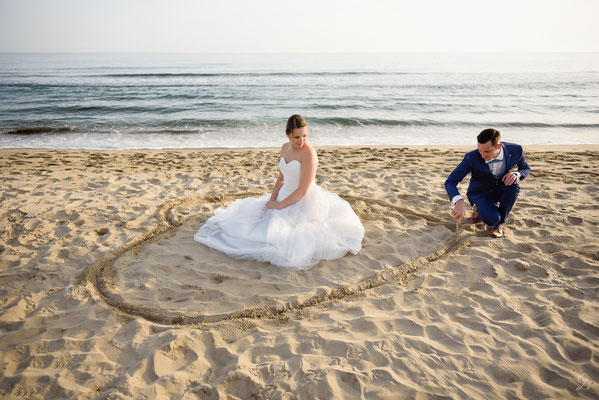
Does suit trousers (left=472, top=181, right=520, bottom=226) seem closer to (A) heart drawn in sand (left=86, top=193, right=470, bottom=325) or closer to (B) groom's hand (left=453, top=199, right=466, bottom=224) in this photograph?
(A) heart drawn in sand (left=86, top=193, right=470, bottom=325)

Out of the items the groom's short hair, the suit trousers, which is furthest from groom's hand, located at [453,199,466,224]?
the groom's short hair

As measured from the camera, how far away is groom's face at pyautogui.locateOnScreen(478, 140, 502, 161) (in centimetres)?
420

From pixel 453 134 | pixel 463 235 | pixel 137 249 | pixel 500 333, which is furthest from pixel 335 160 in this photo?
pixel 453 134

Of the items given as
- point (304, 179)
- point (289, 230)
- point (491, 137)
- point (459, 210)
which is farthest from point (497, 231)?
point (289, 230)

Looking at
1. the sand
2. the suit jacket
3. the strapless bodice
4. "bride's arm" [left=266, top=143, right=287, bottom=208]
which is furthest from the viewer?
"bride's arm" [left=266, top=143, right=287, bottom=208]

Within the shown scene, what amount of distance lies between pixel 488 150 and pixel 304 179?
238 centimetres

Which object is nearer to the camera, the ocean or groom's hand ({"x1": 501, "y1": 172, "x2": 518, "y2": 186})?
groom's hand ({"x1": 501, "y1": 172, "x2": 518, "y2": 186})

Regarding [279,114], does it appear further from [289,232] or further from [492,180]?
[289,232]

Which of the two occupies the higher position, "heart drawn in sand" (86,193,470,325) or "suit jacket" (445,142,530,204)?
"suit jacket" (445,142,530,204)

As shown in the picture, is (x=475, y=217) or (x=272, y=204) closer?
(x=272, y=204)

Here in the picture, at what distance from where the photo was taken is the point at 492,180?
4.60 meters

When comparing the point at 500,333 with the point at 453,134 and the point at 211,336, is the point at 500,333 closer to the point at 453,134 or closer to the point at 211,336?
the point at 211,336

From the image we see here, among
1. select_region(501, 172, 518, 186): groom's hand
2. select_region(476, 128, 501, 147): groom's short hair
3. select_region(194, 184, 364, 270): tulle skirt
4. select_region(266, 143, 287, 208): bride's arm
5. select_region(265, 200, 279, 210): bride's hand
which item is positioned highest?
select_region(476, 128, 501, 147): groom's short hair

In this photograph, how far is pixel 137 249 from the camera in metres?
4.34
